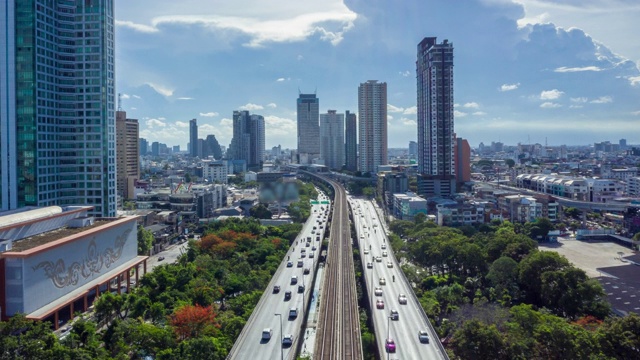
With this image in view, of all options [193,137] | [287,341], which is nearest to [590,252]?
[287,341]

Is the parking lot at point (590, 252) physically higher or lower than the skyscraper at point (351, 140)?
lower

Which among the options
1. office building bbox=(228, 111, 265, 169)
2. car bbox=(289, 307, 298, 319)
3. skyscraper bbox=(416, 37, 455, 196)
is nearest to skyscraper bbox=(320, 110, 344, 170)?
office building bbox=(228, 111, 265, 169)

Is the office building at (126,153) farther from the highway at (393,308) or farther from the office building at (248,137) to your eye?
the office building at (248,137)

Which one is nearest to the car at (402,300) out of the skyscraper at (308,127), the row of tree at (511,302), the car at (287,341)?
the row of tree at (511,302)

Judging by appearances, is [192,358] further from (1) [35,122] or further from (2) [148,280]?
(1) [35,122]

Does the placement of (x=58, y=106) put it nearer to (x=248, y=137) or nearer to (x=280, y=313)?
(x=280, y=313)

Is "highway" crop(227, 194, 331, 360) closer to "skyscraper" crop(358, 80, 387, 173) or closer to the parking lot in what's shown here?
the parking lot
